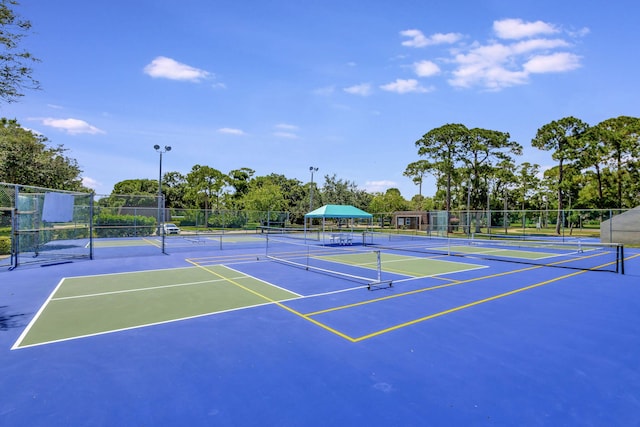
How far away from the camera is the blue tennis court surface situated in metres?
3.88

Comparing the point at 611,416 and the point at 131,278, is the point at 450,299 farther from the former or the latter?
the point at 131,278

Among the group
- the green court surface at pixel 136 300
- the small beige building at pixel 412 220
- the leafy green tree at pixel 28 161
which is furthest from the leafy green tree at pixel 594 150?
the leafy green tree at pixel 28 161

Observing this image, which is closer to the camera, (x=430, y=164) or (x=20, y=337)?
(x=20, y=337)

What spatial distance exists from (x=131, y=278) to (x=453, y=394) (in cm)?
1119

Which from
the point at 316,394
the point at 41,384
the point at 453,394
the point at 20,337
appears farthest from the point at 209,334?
the point at 453,394

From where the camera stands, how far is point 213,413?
150 inches

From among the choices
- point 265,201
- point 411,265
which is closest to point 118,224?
point 265,201

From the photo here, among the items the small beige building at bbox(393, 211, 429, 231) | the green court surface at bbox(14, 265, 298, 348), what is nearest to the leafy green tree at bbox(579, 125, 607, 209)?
the small beige building at bbox(393, 211, 429, 231)

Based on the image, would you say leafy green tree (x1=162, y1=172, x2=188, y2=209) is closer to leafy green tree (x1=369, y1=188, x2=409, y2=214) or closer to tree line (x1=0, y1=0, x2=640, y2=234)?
tree line (x1=0, y1=0, x2=640, y2=234)

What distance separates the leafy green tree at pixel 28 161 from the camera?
25.9 meters

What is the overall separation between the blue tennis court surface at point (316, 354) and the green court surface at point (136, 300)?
53 mm

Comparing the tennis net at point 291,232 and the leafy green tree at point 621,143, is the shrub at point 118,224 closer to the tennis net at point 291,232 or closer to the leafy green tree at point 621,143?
the tennis net at point 291,232

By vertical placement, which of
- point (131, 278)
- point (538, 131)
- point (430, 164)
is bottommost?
point (131, 278)

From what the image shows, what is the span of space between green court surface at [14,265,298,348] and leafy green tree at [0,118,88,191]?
21.8 m
